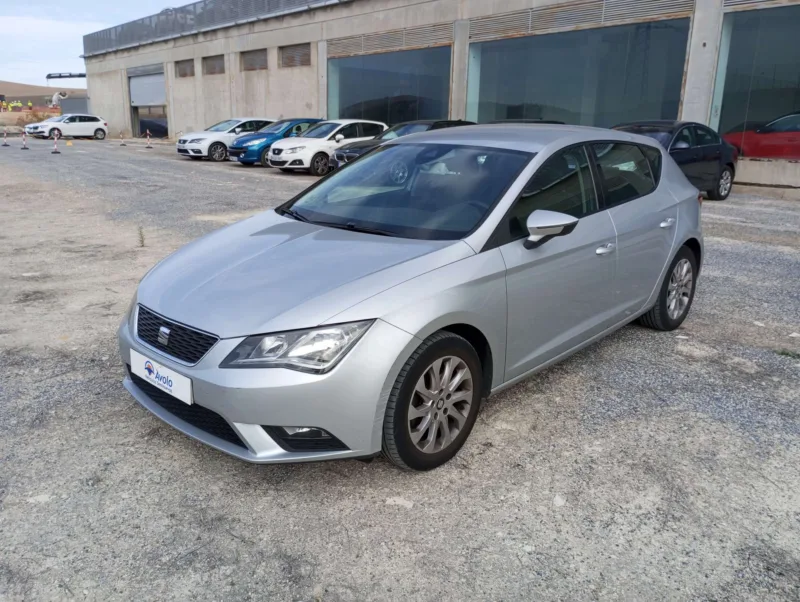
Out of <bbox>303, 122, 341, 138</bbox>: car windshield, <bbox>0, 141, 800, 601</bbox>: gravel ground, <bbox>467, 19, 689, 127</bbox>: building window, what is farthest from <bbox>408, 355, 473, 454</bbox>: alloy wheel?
<bbox>467, 19, 689, 127</bbox>: building window

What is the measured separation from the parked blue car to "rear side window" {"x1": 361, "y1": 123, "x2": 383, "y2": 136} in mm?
2151

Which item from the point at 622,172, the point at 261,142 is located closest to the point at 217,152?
the point at 261,142

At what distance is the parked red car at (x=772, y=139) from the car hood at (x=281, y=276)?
15.2 metres

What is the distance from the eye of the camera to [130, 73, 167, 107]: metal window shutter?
4053 cm

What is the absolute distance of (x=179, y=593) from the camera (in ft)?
7.80

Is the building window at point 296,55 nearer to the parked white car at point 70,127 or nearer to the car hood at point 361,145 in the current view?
the car hood at point 361,145

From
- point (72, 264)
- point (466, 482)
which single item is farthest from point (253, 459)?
point (72, 264)

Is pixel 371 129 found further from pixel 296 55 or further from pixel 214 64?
pixel 214 64

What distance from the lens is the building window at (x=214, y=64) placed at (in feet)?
113

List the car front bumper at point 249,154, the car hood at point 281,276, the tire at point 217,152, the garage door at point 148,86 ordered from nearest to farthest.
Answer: the car hood at point 281,276 → the car front bumper at point 249,154 → the tire at point 217,152 → the garage door at point 148,86

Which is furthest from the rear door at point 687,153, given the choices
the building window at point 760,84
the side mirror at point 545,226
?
the side mirror at point 545,226

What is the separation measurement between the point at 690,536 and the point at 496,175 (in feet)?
6.69

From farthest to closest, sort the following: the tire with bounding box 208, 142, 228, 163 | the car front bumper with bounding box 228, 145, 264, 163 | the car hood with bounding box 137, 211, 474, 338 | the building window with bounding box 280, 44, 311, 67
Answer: the building window with bounding box 280, 44, 311, 67 → the tire with bounding box 208, 142, 228, 163 → the car front bumper with bounding box 228, 145, 264, 163 → the car hood with bounding box 137, 211, 474, 338

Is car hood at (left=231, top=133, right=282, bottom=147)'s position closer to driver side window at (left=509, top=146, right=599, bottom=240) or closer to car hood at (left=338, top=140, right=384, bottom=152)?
car hood at (left=338, top=140, right=384, bottom=152)
